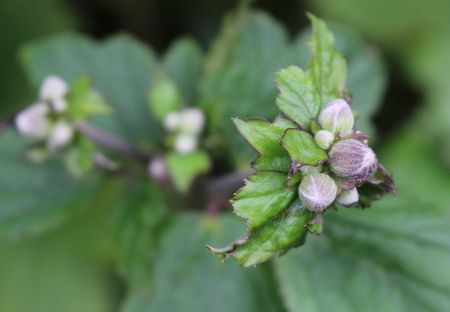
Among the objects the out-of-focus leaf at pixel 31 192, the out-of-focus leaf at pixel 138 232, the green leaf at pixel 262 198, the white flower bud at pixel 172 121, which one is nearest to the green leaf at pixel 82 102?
the white flower bud at pixel 172 121

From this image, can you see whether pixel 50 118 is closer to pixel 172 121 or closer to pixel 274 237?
pixel 172 121

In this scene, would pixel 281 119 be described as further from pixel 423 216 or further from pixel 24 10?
pixel 24 10

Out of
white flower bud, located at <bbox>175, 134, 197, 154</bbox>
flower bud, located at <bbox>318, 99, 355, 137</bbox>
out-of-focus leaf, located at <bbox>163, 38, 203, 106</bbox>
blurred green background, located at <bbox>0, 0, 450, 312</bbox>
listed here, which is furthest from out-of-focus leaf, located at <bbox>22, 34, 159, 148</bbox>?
flower bud, located at <bbox>318, 99, 355, 137</bbox>

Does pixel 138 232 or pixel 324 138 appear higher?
pixel 324 138

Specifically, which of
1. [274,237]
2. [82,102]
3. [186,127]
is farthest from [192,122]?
[274,237]

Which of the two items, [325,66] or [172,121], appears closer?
[325,66]

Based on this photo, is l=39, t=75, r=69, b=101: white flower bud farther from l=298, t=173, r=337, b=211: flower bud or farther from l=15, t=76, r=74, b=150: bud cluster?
l=298, t=173, r=337, b=211: flower bud
